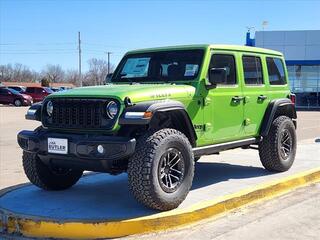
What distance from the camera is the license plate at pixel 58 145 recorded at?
5957mm

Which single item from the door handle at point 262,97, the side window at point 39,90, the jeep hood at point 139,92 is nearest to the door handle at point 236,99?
the door handle at point 262,97

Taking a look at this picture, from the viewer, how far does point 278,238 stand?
5.41 meters

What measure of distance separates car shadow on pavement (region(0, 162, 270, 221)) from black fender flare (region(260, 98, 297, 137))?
79 centimetres

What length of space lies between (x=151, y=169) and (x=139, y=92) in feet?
3.03

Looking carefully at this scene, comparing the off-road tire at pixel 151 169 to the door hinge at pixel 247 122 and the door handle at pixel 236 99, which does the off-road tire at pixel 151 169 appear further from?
the door hinge at pixel 247 122

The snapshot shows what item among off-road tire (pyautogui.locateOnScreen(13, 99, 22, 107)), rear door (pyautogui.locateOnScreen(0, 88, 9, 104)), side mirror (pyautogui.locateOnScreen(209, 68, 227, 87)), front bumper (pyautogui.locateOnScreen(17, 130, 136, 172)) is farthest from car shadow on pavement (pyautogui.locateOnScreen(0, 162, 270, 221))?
rear door (pyautogui.locateOnScreen(0, 88, 9, 104))

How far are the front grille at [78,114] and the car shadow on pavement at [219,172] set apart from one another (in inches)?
81.9

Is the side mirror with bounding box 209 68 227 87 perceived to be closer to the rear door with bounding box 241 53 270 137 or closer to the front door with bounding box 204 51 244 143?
the front door with bounding box 204 51 244 143

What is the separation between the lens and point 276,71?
8906 mm

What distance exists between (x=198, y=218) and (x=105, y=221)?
3.68 feet

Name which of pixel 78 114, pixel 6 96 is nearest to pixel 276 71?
pixel 78 114

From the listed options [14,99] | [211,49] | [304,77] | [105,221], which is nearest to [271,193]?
[211,49]

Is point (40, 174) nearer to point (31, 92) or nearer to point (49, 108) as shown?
point (49, 108)

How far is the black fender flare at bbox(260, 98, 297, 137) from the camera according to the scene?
8.21 metres
